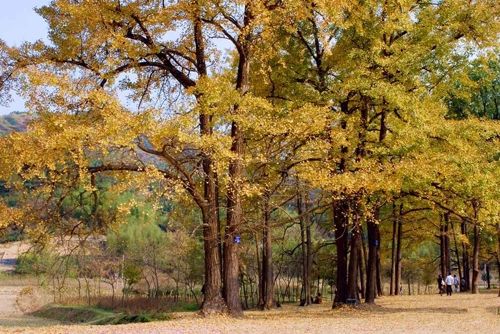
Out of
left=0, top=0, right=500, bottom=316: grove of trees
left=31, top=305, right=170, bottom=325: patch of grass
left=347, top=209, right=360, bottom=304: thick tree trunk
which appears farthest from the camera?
left=31, top=305, right=170, bottom=325: patch of grass

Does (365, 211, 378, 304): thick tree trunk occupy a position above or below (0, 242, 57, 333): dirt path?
above

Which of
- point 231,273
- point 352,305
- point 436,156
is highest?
point 436,156

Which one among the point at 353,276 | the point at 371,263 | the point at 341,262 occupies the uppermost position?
the point at 341,262

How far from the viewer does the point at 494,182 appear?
1431 centimetres

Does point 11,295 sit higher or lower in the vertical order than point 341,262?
lower

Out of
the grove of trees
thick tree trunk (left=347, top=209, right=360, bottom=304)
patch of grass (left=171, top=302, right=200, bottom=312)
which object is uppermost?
the grove of trees

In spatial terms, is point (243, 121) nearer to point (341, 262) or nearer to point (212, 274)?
point (212, 274)

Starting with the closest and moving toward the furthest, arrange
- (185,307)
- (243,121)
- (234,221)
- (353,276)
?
(243,121) → (234,221) → (353,276) → (185,307)

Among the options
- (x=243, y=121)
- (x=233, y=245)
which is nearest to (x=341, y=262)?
(x=233, y=245)

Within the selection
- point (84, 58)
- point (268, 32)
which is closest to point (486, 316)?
point (268, 32)

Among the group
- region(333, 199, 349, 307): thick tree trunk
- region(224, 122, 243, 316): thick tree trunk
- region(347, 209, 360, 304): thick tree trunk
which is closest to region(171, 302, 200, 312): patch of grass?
region(333, 199, 349, 307): thick tree trunk

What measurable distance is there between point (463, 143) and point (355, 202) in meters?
3.10

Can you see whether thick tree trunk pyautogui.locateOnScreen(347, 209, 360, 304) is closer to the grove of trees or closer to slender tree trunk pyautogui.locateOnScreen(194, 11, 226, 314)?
the grove of trees

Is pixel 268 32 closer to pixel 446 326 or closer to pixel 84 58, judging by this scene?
pixel 84 58
